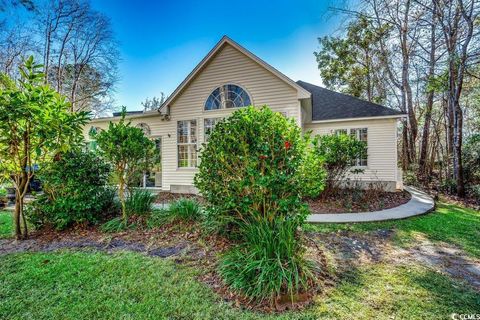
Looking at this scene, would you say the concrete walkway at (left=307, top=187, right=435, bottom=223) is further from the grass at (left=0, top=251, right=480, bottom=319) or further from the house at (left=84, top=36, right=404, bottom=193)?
the house at (left=84, top=36, right=404, bottom=193)

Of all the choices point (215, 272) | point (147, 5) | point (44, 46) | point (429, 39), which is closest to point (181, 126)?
point (147, 5)

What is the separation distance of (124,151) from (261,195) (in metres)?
3.37

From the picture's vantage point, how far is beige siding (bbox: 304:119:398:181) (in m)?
10.7

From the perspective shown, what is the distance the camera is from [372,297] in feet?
8.55

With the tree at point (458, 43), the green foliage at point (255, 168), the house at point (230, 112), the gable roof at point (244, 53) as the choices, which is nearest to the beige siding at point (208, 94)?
the house at point (230, 112)

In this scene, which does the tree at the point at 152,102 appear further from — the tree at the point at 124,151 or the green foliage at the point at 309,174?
the green foliage at the point at 309,174

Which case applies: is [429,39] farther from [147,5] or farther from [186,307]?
[186,307]

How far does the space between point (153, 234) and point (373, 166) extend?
10582mm

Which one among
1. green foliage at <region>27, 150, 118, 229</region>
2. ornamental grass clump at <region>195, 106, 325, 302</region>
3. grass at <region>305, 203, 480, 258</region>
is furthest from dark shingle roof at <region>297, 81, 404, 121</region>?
green foliage at <region>27, 150, 118, 229</region>

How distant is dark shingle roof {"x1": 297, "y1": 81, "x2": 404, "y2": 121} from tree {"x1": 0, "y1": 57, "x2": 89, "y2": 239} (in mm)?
10786

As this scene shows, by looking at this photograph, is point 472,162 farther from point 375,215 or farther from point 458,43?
point 375,215

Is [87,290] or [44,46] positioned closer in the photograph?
[87,290]

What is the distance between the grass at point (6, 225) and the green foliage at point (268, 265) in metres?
5.45

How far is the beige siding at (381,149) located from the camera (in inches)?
421
